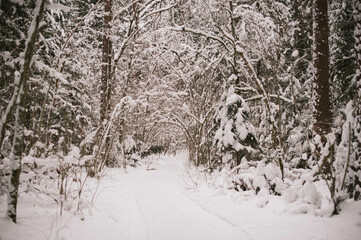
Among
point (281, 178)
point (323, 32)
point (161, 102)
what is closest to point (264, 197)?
point (281, 178)

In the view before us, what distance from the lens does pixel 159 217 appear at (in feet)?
13.7

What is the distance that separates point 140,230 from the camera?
3576 millimetres

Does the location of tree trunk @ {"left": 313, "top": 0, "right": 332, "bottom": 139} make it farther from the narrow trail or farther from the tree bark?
the narrow trail

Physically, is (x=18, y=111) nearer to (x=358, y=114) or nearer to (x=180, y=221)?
(x=180, y=221)

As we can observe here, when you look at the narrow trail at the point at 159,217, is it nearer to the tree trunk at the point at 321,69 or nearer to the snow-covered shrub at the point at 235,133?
the snow-covered shrub at the point at 235,133

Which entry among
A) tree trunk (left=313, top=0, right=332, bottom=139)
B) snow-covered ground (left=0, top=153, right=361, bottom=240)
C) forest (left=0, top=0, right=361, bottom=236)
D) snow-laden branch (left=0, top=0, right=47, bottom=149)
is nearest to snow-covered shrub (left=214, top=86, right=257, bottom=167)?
forest (left=0, top=0, right=361, bottom=236)

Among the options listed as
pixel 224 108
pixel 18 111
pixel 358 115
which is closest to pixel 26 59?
pixel 18 111

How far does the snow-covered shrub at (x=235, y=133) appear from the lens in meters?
6.30

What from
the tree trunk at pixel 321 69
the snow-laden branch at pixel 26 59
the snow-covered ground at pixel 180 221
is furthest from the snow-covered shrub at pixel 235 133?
the snow-laden branch at pixel 26 59

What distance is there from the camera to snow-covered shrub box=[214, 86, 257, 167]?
6.30m

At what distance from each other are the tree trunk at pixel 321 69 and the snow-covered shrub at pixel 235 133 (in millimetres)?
1840

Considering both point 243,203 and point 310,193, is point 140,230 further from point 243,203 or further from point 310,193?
point 310,193

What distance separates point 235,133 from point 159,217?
3.33 meters

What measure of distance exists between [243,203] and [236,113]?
258 cm
